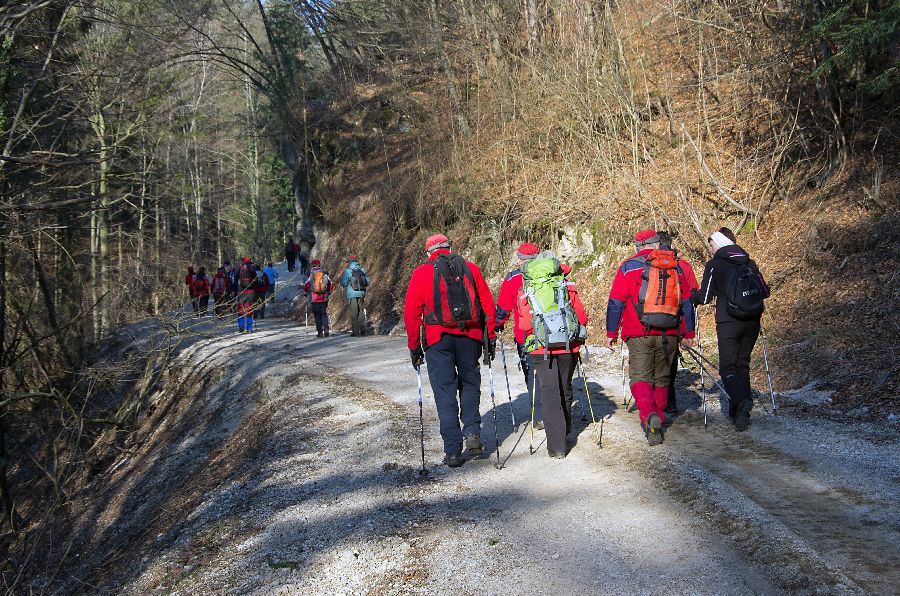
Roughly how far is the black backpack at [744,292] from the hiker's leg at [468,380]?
2.66m

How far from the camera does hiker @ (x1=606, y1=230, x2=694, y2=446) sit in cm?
747

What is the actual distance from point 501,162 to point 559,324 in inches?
599

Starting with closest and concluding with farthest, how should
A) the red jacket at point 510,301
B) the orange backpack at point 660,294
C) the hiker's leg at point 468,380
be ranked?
the hiker's leg at point 468,380 < the orange backpack at point 660,294 < the red jacket at point 510,301

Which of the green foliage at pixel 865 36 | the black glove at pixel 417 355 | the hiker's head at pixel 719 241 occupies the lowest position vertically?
the black glove at pixel 417 355

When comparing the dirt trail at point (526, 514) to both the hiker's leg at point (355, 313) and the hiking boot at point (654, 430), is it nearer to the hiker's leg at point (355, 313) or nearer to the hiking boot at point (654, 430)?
the hiking boot at point (654, 430)

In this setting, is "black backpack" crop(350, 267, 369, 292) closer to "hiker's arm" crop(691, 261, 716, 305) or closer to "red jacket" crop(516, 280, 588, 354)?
"red jacket" crop(516, 280, 588, 354)

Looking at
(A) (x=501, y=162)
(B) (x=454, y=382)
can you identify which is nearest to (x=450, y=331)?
(B) (x=454, y=382)

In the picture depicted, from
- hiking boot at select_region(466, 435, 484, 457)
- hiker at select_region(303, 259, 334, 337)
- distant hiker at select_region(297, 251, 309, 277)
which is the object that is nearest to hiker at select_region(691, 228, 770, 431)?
hiking boot at select_region(466, 435, 484, 457)

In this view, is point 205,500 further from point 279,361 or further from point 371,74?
point 371,74

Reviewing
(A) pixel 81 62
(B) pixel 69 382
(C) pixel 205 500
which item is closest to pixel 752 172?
(C) pixel 205 500

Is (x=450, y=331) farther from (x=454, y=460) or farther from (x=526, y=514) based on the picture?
(x=526, y=514)

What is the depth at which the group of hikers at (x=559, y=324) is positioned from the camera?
7.17m

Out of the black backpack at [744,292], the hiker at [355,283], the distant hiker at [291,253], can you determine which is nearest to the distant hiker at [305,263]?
the distant hiker at [291,253]

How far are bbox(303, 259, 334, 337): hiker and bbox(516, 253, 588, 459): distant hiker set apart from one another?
12.5 metres
